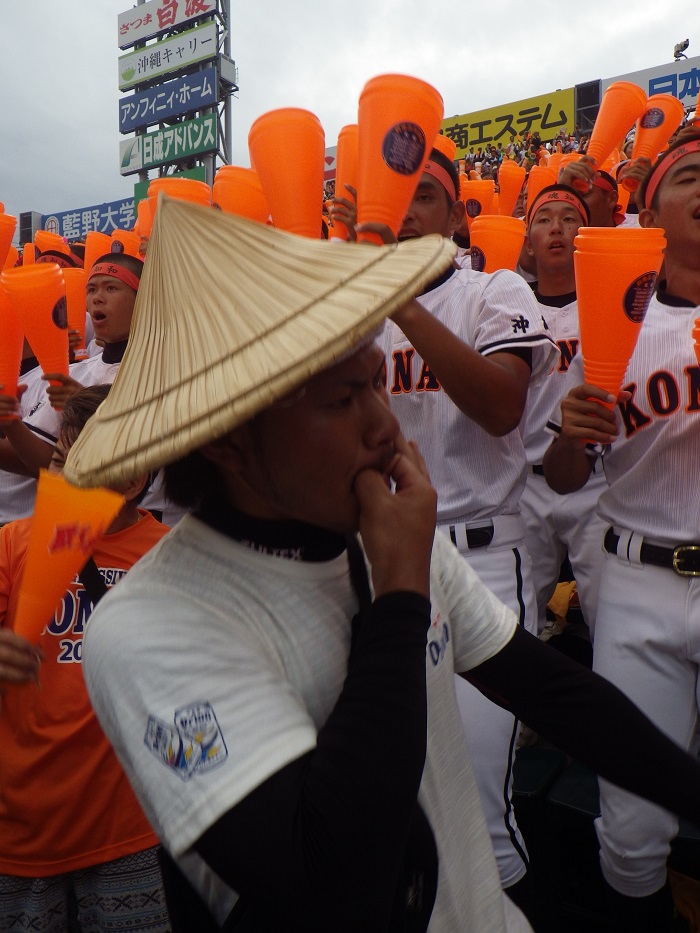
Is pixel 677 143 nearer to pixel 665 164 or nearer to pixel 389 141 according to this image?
pixel 665 164

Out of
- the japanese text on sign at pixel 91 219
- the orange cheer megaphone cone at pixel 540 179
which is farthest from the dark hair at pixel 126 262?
the japanese text on sign at pixel 91 219

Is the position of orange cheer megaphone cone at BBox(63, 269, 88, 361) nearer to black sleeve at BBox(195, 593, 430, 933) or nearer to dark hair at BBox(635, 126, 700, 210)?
dark hair at BBox(635, 126, 700, 210)

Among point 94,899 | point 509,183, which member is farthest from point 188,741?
point 509,183

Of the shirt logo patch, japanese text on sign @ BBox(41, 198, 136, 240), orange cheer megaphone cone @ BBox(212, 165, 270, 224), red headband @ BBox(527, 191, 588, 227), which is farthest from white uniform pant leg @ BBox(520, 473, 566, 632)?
japanese text on sign @ BBox(41, 198, 136, 240)

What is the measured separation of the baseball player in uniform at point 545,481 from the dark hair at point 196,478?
2379mm

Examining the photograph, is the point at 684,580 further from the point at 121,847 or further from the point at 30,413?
the point at 30,413

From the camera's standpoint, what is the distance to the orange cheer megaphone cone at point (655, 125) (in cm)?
504

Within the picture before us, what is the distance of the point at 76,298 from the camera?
456 centimetres

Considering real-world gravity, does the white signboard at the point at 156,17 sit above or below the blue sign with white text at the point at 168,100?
above

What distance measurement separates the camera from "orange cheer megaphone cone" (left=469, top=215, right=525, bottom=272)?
366cm

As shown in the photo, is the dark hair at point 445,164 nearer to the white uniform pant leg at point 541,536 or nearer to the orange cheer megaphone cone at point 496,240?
the orange cheer megaphone cone at point 496,240

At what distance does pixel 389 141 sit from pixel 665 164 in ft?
3.65

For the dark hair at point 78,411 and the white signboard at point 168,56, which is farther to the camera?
the white signboard at point 168,56

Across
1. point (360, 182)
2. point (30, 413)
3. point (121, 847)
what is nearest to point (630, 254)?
point (360, 182)
